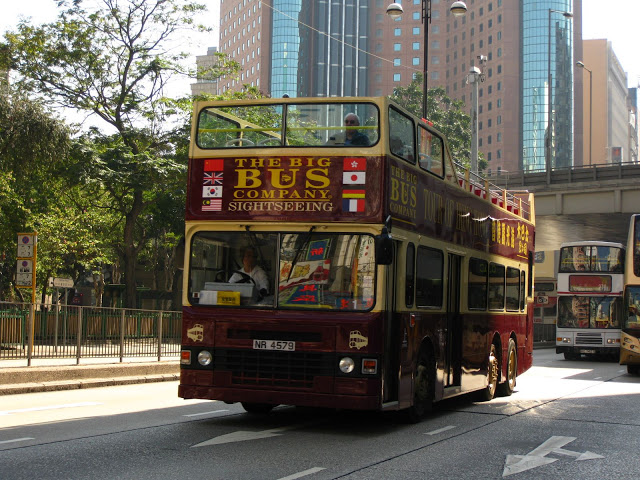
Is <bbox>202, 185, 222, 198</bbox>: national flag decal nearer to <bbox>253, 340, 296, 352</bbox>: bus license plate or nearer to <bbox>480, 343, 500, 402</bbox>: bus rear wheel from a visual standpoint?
<bbox>253, 340, 296, 352</bbox>: bus license plate

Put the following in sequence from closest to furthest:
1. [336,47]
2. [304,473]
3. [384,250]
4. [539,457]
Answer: [304,473]
[539,457]
[384,250]
[336,47]

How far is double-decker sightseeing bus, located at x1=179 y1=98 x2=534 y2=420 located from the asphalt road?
570 mm

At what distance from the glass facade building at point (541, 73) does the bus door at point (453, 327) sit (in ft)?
419

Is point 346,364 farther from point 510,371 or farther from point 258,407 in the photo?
point 510,371

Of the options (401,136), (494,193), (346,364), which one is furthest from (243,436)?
(494,193)

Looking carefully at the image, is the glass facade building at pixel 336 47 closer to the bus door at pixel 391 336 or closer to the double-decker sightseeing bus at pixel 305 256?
the double-decker sightseeing bus at pixel 305 256

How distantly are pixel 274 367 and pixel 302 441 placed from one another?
2.88 feet

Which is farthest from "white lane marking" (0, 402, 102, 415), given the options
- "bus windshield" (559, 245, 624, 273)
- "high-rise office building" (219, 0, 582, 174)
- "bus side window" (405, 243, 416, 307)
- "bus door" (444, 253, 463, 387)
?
"high-rise office building" (219, 0, 582, 174)

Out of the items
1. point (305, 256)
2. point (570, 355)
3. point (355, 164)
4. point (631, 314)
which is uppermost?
point (355, 164)

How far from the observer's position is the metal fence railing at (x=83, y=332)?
1675cm

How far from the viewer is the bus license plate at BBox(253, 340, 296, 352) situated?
984cm

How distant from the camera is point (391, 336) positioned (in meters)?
10.2

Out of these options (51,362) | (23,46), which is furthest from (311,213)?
(23,46)

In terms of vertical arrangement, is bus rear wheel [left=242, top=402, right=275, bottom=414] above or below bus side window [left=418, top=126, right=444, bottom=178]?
below
